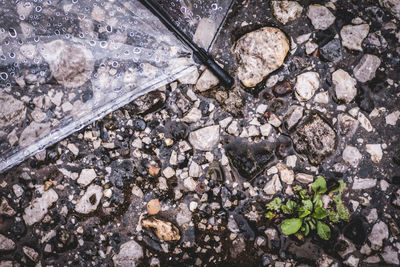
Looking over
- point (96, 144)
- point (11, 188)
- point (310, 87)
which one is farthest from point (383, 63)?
point (11, 188)

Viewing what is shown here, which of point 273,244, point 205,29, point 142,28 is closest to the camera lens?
point 142,28

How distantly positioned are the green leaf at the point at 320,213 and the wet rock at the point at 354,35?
108 centimetres

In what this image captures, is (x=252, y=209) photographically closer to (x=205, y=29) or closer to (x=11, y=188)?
(x=205, y=29)

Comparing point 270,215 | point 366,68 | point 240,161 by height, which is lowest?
point 270,215

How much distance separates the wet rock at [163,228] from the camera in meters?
1.80

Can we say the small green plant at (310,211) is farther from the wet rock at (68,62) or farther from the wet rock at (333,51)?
the wet rock at (68,62)

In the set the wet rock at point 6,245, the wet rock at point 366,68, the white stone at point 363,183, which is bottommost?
the wet rock at point 6,245

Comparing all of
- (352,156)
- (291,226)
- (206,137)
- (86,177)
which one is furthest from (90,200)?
(352,156)

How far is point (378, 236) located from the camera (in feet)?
5.85

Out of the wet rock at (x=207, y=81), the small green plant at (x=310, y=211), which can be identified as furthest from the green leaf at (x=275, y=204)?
the wet rock at (x=207, y=81)

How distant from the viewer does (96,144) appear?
1850 mm

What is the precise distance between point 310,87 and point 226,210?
3.23 feet

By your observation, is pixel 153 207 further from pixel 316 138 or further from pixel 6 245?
pixel 316 138

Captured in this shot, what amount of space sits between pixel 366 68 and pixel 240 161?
1.03m
